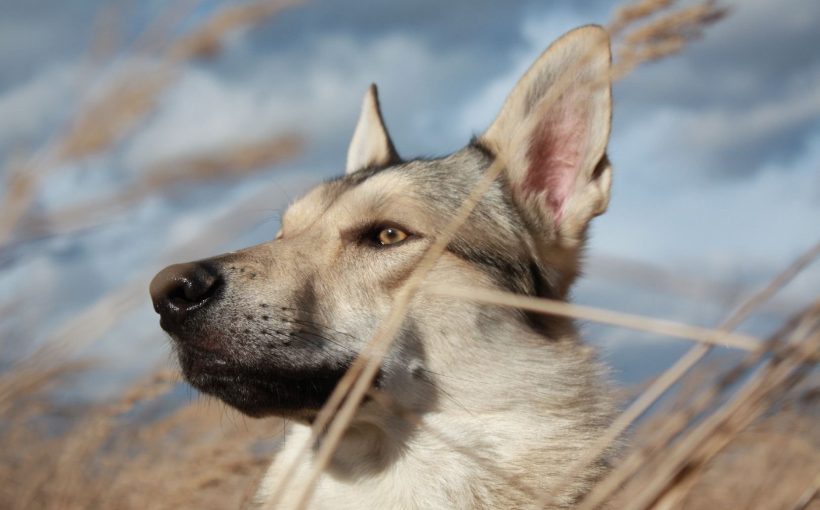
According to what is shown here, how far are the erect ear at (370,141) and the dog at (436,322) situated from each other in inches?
33.8

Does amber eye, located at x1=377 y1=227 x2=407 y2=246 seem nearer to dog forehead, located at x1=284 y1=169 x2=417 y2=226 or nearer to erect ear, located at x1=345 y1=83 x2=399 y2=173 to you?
dog forehead, located at x1=284 y1=169 x2=417 y2=226

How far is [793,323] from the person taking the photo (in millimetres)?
1552

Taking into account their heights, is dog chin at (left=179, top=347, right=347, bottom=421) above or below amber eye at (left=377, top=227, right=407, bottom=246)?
below

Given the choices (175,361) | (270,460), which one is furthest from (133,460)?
(175,361)

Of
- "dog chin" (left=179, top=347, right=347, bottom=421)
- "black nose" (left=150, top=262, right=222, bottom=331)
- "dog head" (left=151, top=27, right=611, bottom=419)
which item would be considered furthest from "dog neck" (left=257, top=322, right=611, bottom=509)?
"black nose" (left=150, top=262, right=222, bottom=331)

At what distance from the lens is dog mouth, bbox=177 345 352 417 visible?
2873mm

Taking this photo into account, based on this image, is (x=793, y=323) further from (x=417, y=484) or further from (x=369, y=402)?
(x=417, y=484)

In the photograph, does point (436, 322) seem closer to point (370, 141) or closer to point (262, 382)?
point (262, 382)

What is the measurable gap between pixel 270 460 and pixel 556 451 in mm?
1390

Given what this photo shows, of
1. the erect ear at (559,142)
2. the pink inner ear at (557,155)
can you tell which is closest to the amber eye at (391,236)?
the erect ear at (559,142)

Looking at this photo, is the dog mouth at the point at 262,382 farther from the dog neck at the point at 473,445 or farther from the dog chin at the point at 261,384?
the dog neck at the point at 473,445

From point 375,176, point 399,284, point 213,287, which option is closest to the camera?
point 213,287

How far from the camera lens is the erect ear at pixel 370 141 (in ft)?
16.0

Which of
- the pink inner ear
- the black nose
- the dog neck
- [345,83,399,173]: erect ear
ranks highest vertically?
the pink inner ear
